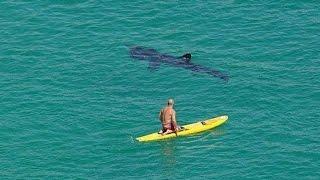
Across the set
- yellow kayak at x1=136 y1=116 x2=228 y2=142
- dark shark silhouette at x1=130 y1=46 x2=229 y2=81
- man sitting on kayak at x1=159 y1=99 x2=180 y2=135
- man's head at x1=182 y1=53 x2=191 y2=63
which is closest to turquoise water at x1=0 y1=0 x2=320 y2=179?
yellow kayak at x1=136 y1=116 x2=228 y2=142

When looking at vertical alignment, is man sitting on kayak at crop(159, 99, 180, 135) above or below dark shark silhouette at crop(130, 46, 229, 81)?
below

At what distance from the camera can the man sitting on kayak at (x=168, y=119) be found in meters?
51.4

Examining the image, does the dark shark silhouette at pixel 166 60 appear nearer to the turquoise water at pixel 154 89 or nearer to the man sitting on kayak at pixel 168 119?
the turquoise water at pixel 154 89

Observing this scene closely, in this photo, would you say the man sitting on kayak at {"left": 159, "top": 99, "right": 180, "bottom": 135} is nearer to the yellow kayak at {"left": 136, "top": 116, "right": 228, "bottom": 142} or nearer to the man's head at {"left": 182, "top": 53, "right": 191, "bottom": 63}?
the yellow kayak at {"left": 136, "top": 116, "right": 228, "bottom": 142}

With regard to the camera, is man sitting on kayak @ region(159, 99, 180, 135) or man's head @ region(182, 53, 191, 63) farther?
man's head @ region(182, 53, 191, 63)

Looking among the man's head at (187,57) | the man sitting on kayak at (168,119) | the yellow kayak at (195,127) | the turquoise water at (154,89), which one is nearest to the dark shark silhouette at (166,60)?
the man's head at (187,57)

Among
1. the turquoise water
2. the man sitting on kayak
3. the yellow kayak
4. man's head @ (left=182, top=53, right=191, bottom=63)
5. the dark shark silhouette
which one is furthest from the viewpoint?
man's head @ (left=182, top=53, right=191, bottom=63)

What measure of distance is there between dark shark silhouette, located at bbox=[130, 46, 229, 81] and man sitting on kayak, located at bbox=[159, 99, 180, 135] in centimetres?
794

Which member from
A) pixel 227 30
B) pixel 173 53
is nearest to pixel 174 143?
pixel 173 53

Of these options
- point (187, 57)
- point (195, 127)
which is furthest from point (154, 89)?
point (195, 127)

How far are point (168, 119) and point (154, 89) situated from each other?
250 inches

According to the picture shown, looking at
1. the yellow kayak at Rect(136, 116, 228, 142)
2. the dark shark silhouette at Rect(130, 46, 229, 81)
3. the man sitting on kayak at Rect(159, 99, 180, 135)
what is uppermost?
the dark shark silhouette at Rect(130, 46, 229, 81)

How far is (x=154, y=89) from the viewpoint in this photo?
57656 mm

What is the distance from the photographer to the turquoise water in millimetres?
49031
